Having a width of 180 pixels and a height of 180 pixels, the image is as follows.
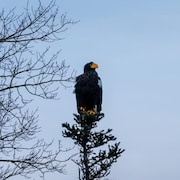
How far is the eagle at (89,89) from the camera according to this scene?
13188 millimetres

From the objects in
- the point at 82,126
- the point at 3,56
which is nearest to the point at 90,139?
the point at 82,126

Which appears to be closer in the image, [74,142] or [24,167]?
[24,167]

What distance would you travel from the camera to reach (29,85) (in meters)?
8.22

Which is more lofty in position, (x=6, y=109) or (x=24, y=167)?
(x=6, y=109)

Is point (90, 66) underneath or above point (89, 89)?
above

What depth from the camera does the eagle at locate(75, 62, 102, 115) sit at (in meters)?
13.2

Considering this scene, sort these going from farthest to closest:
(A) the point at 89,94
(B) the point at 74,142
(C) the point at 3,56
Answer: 1. (A) the point at 89,94
2. (B) the point at 74,142
3. (C) the point at 3,56

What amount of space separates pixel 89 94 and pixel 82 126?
1.20 meters

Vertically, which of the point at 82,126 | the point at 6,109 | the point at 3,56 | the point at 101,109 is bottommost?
the point at 6,109

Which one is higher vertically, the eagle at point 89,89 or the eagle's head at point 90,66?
the eagle's head at point 90,66

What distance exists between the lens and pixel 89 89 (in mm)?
13164

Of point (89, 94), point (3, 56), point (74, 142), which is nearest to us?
point (3, 56)

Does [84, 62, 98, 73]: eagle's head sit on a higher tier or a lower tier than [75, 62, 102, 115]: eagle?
higher

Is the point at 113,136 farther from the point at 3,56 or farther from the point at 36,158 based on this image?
the point at 3,56
